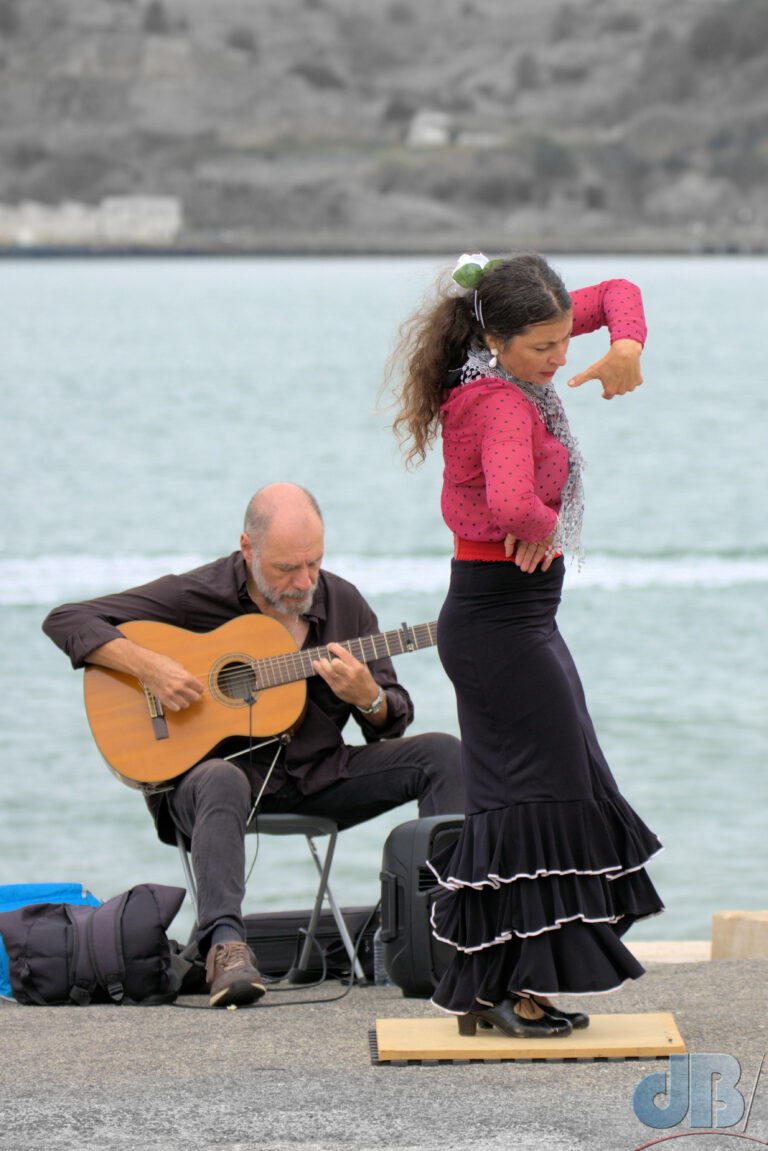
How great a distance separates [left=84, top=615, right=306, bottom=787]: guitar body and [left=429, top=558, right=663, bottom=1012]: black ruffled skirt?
3.19 feet

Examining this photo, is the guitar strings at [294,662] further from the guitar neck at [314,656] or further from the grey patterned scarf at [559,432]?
the grey patterned scarf at [559,432]

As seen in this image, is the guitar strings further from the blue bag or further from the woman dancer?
the woman dancer

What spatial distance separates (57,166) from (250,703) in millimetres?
133820

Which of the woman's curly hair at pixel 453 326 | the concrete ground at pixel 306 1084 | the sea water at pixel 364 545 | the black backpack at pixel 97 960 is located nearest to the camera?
the concrete ground at pixel 306 1084

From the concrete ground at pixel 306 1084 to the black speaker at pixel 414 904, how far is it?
0.25 ft

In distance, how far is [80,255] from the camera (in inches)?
4998

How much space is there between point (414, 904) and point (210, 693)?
0.78m

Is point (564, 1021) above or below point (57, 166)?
below

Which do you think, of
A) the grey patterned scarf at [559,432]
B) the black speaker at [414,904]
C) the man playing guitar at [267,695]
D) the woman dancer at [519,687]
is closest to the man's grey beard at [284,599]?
the man playing guitar at [267,695]

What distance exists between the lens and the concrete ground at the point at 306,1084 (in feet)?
9.75

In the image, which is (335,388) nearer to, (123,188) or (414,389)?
(414,389)

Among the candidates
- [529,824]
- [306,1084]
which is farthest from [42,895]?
[529,824]

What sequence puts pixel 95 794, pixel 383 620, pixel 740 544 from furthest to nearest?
pixel 740 544
pixel 383 620
pixel 95 794

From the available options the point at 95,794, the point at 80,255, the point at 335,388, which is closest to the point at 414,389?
the point at 95,794
